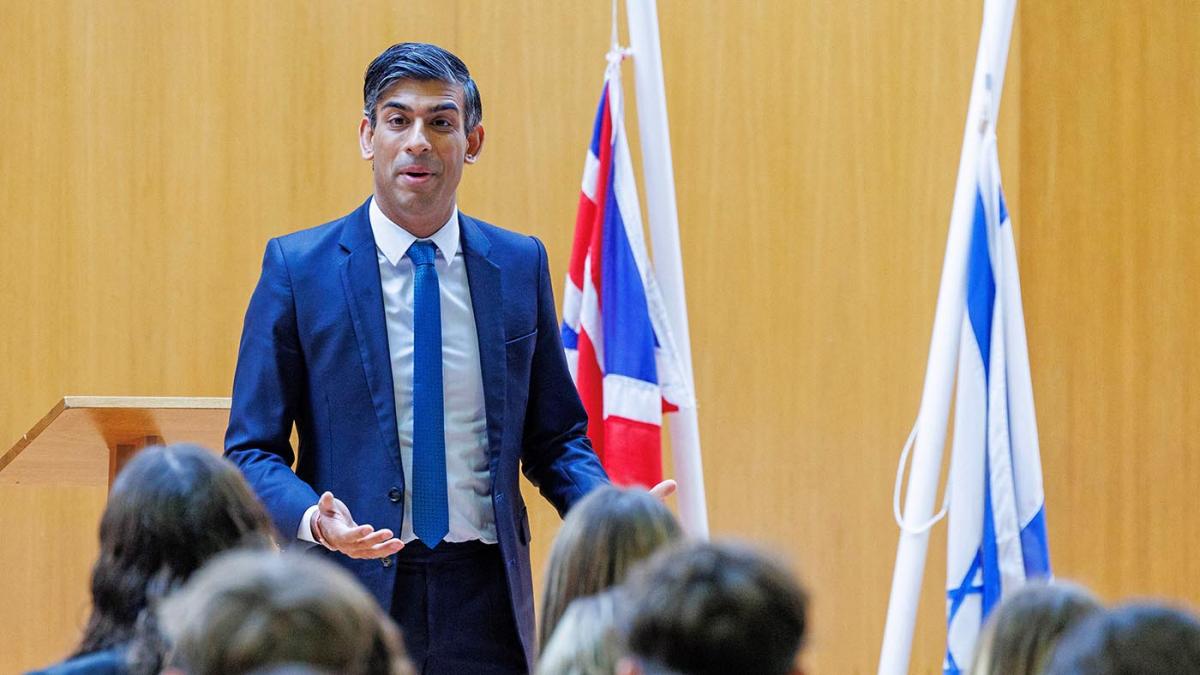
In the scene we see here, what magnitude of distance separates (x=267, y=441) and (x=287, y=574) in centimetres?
136

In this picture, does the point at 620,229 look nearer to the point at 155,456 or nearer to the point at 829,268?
the point at 829,268

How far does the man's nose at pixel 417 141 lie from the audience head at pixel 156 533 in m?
1.11

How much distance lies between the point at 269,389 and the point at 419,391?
10.4 inches

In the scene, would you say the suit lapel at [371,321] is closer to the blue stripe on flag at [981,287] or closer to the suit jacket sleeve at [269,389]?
the suit jacket sleeve at [269,389]

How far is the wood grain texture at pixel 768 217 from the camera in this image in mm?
5215

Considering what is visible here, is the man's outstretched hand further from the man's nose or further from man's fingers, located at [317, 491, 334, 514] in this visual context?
the man's nose

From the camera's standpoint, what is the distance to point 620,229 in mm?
4258

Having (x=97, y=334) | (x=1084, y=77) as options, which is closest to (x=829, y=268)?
(x=1084, y=77)

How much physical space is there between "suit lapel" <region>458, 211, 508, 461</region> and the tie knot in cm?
7

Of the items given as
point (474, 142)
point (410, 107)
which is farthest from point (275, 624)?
point (474, 142)

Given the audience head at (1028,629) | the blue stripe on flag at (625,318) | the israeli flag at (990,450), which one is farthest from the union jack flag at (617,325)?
the audience head at (1028,629)

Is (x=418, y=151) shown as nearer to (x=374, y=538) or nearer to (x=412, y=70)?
(x=412, y=70)

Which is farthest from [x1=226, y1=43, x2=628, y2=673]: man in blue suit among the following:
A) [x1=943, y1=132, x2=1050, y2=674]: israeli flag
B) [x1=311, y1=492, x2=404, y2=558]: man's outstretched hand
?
[x1=943, y1=132, x2=1050, y2=674]: israeli flag

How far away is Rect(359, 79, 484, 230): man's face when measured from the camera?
2.93m
